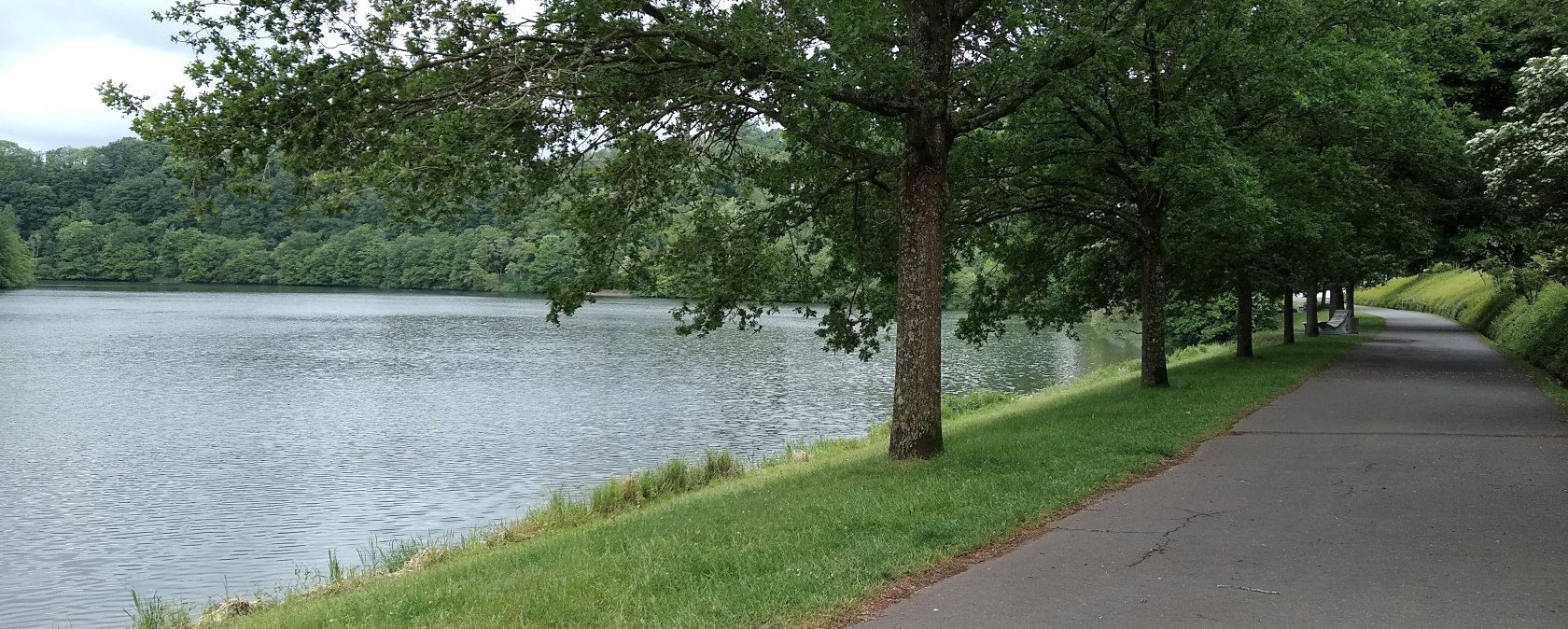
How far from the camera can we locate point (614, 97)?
10.3 meters

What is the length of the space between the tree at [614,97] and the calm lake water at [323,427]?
5.48 metres

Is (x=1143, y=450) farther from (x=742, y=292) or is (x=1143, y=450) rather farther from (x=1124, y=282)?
(x=1124, y=282)

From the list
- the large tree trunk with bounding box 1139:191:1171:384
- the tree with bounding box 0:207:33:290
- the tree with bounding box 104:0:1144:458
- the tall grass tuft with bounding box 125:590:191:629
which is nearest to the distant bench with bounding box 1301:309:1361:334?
the large tree trunk with bounding box 1139:191:1171:384

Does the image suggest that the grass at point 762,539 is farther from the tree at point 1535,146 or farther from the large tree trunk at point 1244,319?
the large tree trunk at point 1244,319

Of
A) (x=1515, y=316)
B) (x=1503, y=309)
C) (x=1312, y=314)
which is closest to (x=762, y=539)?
(x=1515, y=316)

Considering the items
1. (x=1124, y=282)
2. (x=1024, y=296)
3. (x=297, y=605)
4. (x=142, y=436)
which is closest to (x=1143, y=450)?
(x=297, y=605)

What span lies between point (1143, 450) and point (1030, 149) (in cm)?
580

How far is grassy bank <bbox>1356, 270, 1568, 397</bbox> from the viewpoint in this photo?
23.1 metres

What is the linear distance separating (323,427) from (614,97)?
699 inches

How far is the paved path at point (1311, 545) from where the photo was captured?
6.07 meters

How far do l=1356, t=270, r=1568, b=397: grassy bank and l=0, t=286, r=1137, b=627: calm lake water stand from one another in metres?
13.3

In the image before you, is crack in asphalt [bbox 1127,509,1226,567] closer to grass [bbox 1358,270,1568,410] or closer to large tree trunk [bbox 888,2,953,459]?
large tree trunk [bbox 888,2,953,459]

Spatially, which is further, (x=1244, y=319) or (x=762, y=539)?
(x=1244, y=319)

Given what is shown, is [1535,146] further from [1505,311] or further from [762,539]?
[1505,311]
